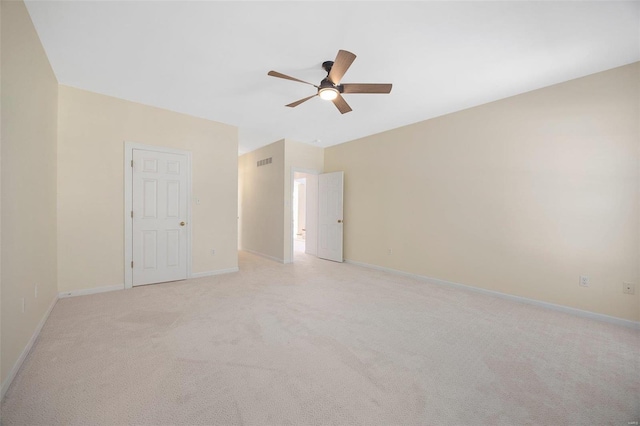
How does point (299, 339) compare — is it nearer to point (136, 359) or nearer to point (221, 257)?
point (136, 359)

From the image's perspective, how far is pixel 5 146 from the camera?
5.57 feet

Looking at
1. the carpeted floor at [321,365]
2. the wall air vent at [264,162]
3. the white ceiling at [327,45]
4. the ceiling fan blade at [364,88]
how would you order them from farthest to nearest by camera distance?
the wall air vent at [264,162], the ceiling fan blade at [364,88], the white ceiling at [327,45], the carpeted floor at [321,365]

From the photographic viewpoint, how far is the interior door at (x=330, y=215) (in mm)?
5801

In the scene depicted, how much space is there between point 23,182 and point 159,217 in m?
2.01

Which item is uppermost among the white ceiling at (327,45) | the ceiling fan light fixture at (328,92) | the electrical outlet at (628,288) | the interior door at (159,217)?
the white ceiling at (327,45)

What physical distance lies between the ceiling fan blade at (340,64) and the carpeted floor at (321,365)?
247 cm

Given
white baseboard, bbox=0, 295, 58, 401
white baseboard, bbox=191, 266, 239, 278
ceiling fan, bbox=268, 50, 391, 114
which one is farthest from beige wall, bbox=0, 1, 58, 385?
ceiling fan, bbox=268, 50, 391, 114

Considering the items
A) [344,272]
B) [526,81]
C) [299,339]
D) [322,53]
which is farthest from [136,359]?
[526,81]

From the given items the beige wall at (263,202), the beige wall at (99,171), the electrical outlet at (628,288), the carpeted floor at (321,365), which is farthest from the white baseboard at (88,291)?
the electrical outlet at (628,288)

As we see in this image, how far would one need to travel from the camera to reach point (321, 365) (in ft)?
6.38

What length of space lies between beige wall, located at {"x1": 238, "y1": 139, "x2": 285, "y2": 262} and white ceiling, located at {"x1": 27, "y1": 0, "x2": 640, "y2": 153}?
2253 millimetres

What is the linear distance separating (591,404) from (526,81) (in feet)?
10.7

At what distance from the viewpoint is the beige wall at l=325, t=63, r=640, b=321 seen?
2.74 m

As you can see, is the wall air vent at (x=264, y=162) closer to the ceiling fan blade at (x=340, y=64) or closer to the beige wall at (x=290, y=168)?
the beige wall at (x=290, y=168)
